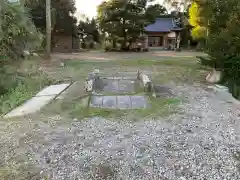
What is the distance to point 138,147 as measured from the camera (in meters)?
3.65

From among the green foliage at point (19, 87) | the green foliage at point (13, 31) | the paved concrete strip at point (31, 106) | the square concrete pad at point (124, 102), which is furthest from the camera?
the green foliage at point (13, 31)

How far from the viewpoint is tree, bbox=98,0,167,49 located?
18.7 meters

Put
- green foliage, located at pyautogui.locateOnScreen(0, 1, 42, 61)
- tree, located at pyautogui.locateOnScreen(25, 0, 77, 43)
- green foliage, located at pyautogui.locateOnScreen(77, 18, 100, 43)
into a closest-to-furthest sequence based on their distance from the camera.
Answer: green foliage, located at pyautogui.locateOnScreen(0, 1, 42, 61), tree, located at pyautogui.locateOnScreen(25, 0, 77, 43), green foliage, located at pyautogui.locateOnScreen(77, 18, 100, 43)

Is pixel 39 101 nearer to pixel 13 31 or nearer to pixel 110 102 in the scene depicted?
pixel 110 102

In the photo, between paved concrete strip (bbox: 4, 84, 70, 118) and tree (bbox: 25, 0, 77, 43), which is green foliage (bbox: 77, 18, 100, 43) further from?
paved concrete strip (bbox: 4, 84, 70, 118)

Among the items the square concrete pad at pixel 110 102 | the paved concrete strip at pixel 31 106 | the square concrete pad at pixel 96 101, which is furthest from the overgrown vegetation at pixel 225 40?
the paved concrete strip at pixel 31 106

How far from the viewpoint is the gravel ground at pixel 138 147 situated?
3086 millimetres

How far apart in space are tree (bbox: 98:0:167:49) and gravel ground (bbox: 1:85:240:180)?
14.8 metres

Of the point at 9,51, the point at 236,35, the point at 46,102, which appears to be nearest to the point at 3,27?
the point at 9,51

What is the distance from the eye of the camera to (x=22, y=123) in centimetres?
447

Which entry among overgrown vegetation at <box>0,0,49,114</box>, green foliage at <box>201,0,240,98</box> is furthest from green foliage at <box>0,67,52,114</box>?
green foliage at <box>201,0,240,98</box>

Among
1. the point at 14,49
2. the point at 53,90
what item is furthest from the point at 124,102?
the point at 14,49

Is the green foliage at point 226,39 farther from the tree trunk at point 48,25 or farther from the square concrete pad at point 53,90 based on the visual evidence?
the tree trunk at point 48,25

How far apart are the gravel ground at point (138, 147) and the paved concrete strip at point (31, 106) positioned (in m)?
0.70
